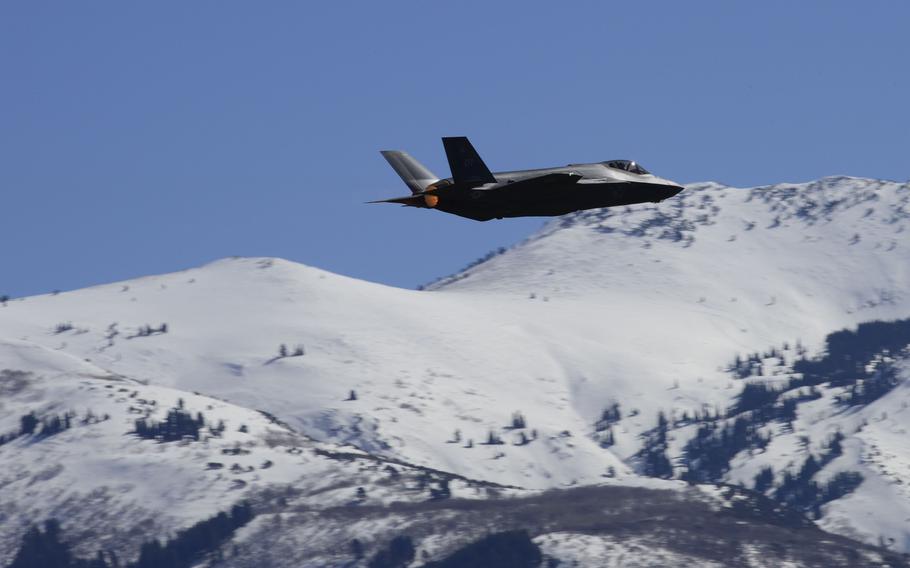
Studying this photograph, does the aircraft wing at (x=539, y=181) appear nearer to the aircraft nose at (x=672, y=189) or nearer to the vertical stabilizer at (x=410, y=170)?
the vertical stabilizer at (x=410, y=170)

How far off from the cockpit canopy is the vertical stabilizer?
13.0 m

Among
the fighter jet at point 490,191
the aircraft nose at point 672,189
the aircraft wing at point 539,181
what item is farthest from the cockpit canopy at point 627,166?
the aircraft wing at point 539,181

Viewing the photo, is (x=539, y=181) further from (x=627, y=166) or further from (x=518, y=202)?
(x=627, y=166)

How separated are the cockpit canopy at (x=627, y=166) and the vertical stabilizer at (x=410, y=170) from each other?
1298 cm

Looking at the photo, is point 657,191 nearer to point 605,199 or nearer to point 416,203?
point 605,199

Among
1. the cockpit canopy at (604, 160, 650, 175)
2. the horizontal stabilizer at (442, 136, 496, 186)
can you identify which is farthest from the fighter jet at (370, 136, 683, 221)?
the cockpit canopy at (604, 160, 650, 175)

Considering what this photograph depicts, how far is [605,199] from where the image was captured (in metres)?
108

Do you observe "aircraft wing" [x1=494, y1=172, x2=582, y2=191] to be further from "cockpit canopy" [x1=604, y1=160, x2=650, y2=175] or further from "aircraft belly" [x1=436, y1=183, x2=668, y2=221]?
"cockpit canopy" [x1=604, y1=160, x2=650, y2=175]

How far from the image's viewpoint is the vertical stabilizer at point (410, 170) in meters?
106

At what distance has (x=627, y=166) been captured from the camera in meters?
113

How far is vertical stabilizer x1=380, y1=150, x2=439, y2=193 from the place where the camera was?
347 ft

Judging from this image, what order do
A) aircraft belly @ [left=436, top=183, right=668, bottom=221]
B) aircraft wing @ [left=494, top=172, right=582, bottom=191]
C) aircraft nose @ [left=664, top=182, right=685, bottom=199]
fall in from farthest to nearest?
aircraft nose @ [left=664, top=182, right=685, bottom=199], aircraft wing @ [left=494, top=172, right=582, bottom=191], aircraft belly @ [left=436, top=183, right=668, bottom=221]

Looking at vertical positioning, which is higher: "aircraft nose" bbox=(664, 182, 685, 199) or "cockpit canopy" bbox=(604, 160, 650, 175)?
"cockpit canopy" bbox=(604, 160, 650, 175)

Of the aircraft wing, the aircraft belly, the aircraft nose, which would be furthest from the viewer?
the aircraft nose
